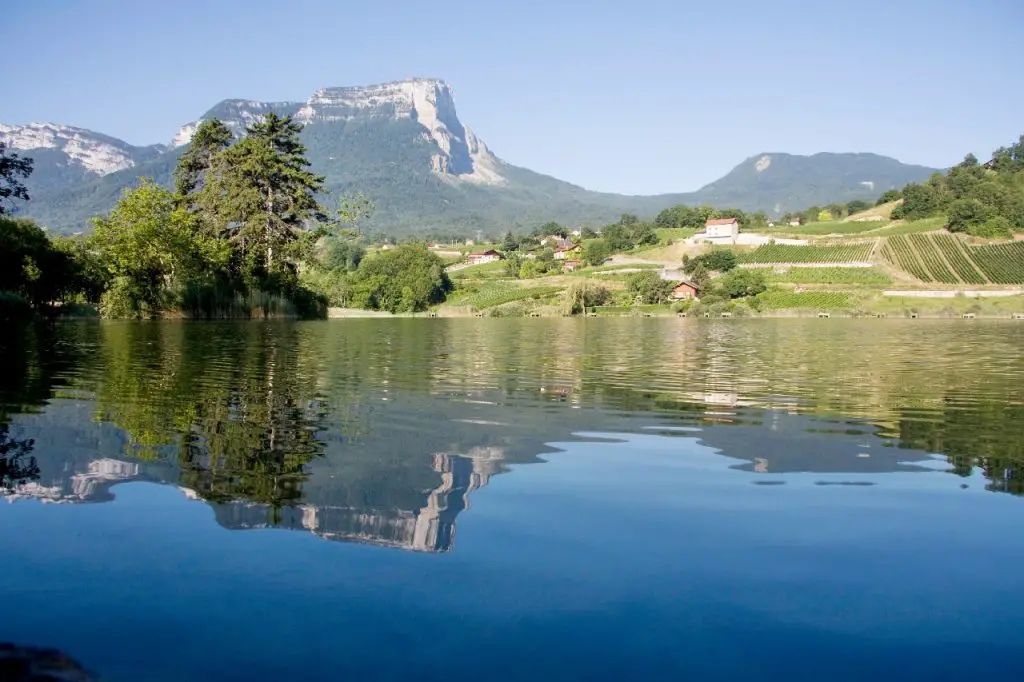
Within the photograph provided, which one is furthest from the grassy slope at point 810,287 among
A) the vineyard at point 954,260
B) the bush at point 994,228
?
the bush at point 994,228

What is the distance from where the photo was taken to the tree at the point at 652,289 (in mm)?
127938

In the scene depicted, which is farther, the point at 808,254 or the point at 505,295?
the point at 808,254

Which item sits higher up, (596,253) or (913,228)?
(913,228)

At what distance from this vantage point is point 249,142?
239 ft

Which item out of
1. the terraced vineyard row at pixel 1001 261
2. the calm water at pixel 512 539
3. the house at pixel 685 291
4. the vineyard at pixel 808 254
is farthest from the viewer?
the vineyard at pixel 808 254

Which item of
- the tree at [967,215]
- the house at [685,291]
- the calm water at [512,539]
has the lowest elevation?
the calm water at [512,539]

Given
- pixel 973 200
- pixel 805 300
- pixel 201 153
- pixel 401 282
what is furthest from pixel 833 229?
pixel 201 153

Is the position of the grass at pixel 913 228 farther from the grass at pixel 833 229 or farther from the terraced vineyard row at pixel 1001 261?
the terraced vineyard row at pixel 1001 261

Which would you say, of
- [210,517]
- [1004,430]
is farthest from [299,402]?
[1004,430]

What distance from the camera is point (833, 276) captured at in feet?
426

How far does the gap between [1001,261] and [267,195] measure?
116957 mm

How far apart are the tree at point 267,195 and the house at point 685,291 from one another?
71.7m

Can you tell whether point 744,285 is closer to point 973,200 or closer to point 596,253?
point 596,253

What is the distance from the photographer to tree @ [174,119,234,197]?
7844cm
